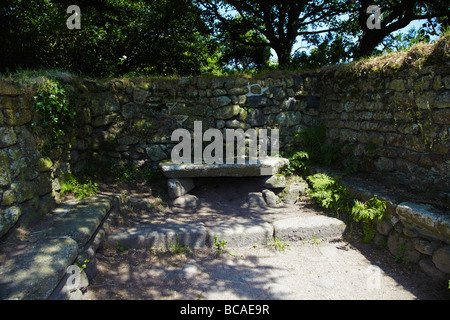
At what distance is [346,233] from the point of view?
3.67 meters

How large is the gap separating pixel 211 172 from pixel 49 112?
8.03 feet

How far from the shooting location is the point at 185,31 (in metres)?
7.21

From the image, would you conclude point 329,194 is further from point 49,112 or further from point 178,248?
point 49,112

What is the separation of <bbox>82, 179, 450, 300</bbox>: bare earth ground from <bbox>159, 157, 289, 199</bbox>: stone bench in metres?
0.82

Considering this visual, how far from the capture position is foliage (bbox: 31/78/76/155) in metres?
3.29

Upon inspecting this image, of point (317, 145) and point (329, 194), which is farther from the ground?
point (317, 145)

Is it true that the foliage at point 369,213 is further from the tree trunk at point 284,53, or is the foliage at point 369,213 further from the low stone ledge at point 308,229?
the tree trunk at point 284,53

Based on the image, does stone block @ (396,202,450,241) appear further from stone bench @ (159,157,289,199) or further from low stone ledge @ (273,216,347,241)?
stone bench @ (159,157,289,199)

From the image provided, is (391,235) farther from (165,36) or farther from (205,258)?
(165,36)

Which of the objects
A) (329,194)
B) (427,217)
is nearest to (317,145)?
(329,194)

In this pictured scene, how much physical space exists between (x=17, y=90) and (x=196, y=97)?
304cm

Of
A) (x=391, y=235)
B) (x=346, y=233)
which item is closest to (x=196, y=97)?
(x=346, y=233)

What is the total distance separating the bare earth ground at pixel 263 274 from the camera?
2.62 m

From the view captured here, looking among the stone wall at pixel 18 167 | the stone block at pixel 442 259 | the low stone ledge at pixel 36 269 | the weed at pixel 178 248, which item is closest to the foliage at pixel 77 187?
the stone wall at pixel 18 167
